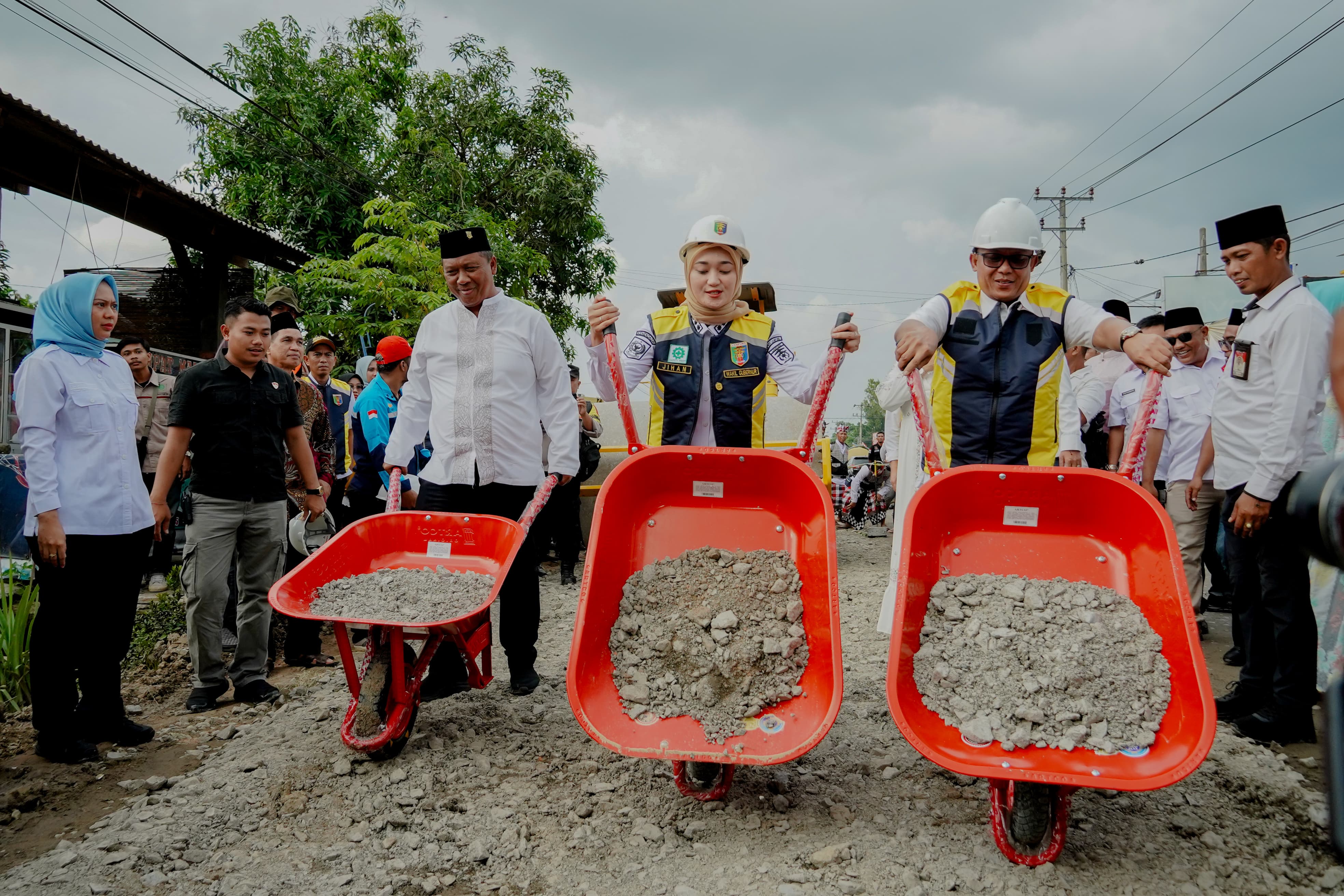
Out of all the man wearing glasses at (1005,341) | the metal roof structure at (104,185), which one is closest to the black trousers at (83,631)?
the man wearing glasses at (1005,341)

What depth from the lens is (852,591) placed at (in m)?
6.19

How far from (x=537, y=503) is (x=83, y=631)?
1811mm

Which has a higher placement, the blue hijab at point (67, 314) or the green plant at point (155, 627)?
the blue hijab at point (67, 314)

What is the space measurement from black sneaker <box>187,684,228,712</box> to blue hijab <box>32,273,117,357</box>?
5.16 feet

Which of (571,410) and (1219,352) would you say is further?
(1219,352)

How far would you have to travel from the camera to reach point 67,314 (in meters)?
2.99

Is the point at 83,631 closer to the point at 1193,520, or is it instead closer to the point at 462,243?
the point at 462,243

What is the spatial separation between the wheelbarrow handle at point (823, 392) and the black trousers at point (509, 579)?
1.33 m

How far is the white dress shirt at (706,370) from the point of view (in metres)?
3.06

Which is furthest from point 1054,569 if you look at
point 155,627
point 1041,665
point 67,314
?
point 155,627

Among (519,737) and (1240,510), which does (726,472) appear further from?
(1240,510)

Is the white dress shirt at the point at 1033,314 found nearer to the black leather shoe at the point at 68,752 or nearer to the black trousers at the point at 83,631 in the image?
A: the black trousers at the point at 83,631

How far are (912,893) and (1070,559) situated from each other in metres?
1.08

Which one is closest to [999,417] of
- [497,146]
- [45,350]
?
[45,350]
